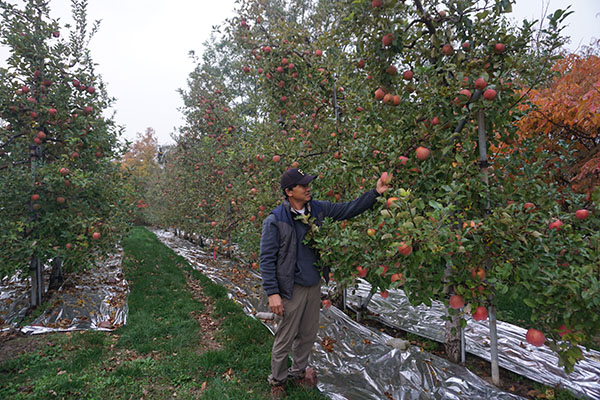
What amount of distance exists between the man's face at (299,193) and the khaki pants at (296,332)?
2.61ft

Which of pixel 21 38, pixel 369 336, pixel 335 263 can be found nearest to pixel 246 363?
pixel 369 336

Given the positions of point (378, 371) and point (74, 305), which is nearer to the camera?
point (378, 371)

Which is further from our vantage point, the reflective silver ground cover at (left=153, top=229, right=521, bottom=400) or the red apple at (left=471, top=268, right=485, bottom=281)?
the reflective silver ground cover at (left=153, top=229, right=521, bottom=400)

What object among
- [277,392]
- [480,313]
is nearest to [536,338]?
[480,313]

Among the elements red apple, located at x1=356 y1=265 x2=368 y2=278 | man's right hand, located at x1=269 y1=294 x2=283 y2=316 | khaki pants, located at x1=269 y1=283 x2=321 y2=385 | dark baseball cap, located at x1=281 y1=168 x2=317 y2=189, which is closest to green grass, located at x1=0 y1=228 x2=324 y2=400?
khaki pants, located at x1=269 y1=283 x2=321 y2=385

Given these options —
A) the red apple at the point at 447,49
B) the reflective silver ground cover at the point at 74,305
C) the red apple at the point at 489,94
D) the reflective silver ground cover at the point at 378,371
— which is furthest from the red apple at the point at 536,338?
the reflective silver ground cover at the point at 74,305

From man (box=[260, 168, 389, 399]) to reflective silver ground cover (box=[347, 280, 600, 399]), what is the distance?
509 millimetres

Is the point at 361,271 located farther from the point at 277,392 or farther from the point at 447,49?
the point at 447,49

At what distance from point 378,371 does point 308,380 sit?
30.4 inches

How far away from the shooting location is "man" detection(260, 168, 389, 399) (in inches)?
104

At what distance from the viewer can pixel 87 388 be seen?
3.13 m

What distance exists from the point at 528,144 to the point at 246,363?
145 inches

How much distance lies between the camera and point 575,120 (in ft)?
13.6

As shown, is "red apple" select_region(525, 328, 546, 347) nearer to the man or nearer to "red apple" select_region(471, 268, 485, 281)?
"red apple" select_region(471, 268, 485, 281)
